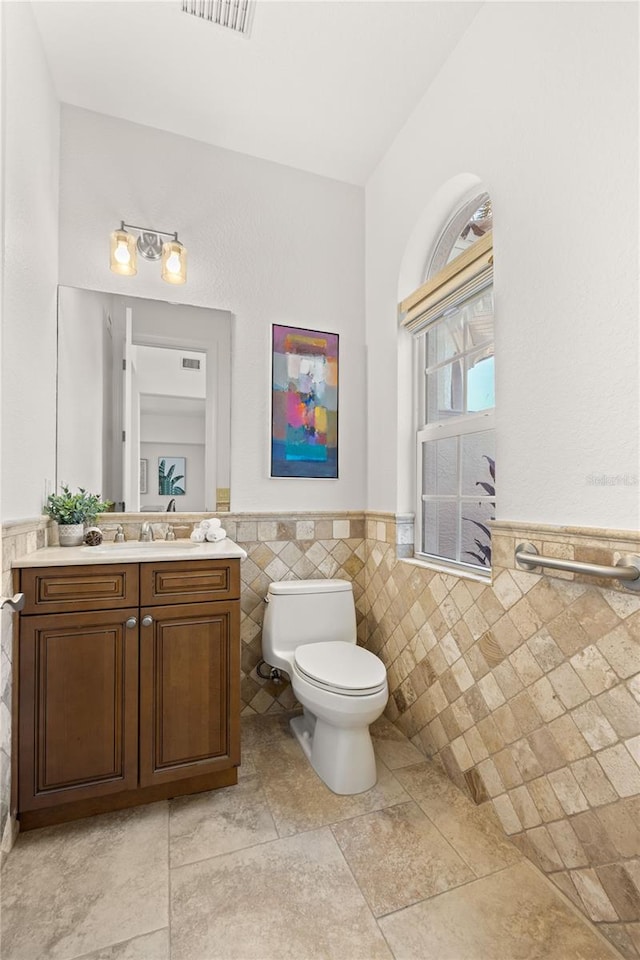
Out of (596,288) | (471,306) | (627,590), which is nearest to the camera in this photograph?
(627,590)

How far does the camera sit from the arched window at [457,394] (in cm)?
183

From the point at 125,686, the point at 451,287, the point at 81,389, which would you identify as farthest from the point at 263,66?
the point at 125,686

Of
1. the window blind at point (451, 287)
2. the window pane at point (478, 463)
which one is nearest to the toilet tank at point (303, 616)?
the window pane at point (478, 463)

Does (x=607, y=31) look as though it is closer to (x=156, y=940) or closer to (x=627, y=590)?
(x=627, y=590)

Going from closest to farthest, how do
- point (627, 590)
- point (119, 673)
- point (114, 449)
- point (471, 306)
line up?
1. point (627, 590)
2. point (119, 673)
3. point (471, 306)
4. point (114, 449)

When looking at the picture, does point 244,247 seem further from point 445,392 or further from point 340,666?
point 340,666

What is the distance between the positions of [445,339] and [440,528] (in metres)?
0.87

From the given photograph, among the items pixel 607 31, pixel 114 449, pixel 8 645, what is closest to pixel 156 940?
pixel 8 645

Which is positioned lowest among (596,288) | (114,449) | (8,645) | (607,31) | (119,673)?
(119,673)

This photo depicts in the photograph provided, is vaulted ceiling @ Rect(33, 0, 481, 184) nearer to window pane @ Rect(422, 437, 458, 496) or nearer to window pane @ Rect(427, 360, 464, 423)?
window pane @ Rect(427, 360, 464, 423)

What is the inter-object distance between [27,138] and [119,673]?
6.21 feet

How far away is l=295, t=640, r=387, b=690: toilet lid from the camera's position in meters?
1.68

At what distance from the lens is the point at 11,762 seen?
4.75 ft

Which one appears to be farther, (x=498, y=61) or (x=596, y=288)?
(x=498, y=61)
